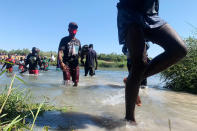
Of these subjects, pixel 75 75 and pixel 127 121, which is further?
pixel 75 75

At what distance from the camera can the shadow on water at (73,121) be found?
5.81 ft

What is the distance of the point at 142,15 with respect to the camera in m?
1.92

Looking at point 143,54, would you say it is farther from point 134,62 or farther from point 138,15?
point 138,15

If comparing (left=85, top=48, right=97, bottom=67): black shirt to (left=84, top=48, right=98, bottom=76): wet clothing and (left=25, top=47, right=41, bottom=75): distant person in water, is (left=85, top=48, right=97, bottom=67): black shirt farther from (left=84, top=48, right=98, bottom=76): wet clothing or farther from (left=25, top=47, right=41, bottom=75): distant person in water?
(left=25, top=47, right=41, bottom=75): distant person in water

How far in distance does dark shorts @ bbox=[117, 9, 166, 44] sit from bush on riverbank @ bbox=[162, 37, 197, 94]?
3890 mm

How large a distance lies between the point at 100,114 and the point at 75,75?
3.31 m

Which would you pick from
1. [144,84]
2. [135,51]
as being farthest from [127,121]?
[144,84]

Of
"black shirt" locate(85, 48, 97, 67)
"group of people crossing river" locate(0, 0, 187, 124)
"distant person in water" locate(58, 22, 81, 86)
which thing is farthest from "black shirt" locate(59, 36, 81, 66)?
"black shirt" locate(85, 48, 97, 67)

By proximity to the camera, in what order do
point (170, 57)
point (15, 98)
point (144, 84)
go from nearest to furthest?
1. point (170, 57)
2. point (15, 98)
3. point (144, 84)

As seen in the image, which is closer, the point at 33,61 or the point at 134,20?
the point at 134,20

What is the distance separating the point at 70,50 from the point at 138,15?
3608mm

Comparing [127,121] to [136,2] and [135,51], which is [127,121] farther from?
[136,2]

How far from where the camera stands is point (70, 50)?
5266 millimetres

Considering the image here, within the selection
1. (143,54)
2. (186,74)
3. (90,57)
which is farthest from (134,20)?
(90,57)
